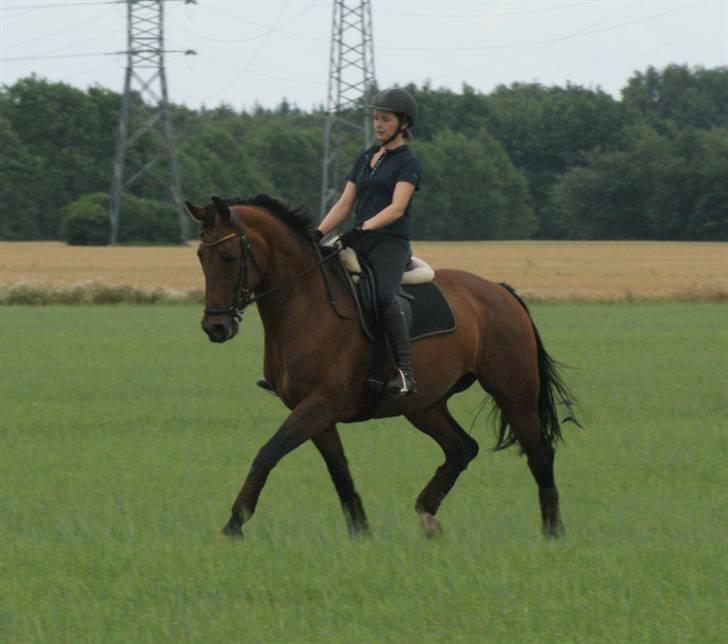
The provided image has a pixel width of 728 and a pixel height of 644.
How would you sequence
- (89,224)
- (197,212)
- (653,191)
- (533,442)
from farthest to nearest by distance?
1. (653,191)
2. (89,224)
3. (533,442)
4. (197,212)

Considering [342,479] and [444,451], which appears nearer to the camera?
[342,479]

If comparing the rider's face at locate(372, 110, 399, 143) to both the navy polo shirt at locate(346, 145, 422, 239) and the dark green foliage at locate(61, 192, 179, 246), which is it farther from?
the dark green foliage at locate(61, 192, 179, 246)

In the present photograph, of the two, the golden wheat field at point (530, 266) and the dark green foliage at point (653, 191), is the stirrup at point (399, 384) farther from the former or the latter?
the dark green foliage at point (653, 191)

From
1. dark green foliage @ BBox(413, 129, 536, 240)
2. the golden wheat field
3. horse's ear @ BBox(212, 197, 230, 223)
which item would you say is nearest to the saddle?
horse's ear @ BBox(212, 197, 230, 223)

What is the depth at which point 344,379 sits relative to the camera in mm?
9609

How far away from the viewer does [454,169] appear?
97312 millimetres

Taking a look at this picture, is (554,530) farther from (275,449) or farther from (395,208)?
(395,208)

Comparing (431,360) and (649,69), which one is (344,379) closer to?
(431,360)

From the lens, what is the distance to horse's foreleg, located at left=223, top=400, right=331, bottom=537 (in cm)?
901

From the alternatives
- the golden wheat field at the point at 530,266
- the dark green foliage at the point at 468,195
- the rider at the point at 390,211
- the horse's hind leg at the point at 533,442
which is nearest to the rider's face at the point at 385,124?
the rider at the point at 390,211

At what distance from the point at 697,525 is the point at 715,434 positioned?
5657 mm

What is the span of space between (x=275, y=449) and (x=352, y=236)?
59.5 inches

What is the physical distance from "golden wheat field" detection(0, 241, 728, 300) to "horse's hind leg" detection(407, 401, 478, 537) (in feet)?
113

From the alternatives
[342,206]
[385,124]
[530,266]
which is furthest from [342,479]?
[530,266]
